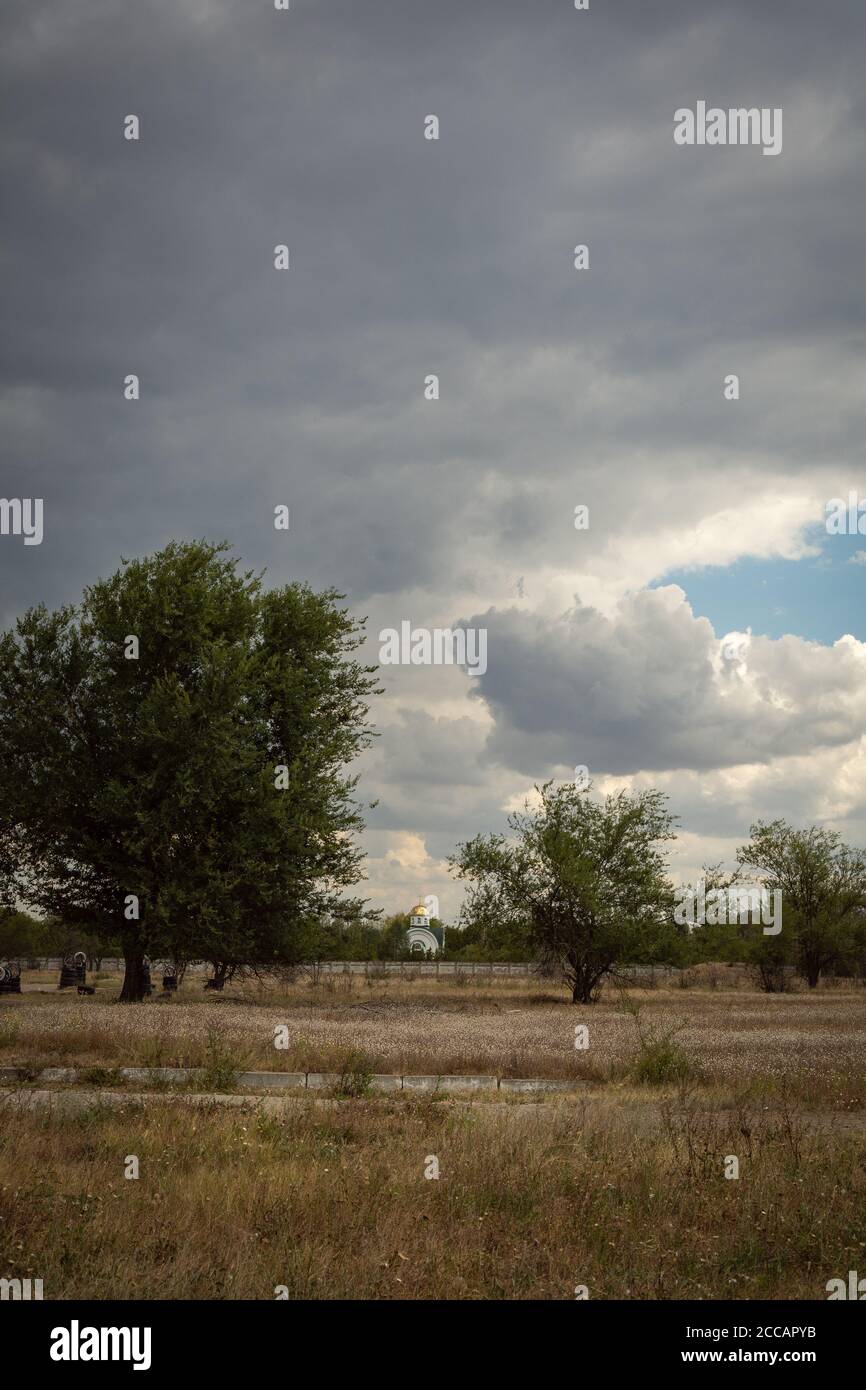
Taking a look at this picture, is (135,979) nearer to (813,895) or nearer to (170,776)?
(170,776)

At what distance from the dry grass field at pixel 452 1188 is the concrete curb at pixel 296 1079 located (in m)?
0.41

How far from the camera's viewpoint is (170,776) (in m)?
30.0

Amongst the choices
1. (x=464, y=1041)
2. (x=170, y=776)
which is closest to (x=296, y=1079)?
(x=464, y=1041)

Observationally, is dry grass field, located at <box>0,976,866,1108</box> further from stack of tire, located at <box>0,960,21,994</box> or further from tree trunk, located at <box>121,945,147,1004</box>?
stack of tire, located at <box>0,960,21,994</box>

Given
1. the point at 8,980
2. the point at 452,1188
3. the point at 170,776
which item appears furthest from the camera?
the point at 8,980

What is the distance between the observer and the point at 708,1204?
8609 mm

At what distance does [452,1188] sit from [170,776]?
22.6m

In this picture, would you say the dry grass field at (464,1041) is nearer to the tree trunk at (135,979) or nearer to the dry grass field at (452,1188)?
the dry grass field at (452,1188)

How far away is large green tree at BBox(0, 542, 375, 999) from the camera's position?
1164 inches

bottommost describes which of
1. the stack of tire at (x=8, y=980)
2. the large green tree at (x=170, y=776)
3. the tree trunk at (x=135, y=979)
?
the stack of tire at (x=8, y=980)

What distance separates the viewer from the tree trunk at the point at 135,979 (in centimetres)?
3138

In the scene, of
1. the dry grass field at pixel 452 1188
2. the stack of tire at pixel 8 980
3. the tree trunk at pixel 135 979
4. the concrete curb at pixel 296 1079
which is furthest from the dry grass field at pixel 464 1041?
the stack of tire at pixel 8 980
